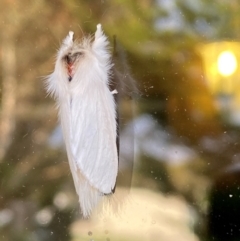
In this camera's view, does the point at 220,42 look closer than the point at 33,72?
Yes

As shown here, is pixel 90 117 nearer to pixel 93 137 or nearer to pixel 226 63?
pixel 93 137

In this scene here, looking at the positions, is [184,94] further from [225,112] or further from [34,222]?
[34,222]

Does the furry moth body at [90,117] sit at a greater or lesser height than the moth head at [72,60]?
lesser

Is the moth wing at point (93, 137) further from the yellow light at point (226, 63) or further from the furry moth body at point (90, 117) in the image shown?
the yellow light at point (226, 63)

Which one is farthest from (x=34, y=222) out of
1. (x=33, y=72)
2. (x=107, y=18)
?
(x=107, y=18)

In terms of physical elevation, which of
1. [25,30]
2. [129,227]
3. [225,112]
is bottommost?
[129,227]

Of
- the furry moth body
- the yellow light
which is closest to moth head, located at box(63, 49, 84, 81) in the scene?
the furry moth body

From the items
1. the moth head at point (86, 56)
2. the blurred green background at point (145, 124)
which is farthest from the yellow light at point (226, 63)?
the moth head at point (86, 56)

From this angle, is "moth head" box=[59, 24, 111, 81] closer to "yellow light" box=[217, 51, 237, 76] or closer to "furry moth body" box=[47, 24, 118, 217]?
"furry moth body" box=[47, 24, 118, 217]
